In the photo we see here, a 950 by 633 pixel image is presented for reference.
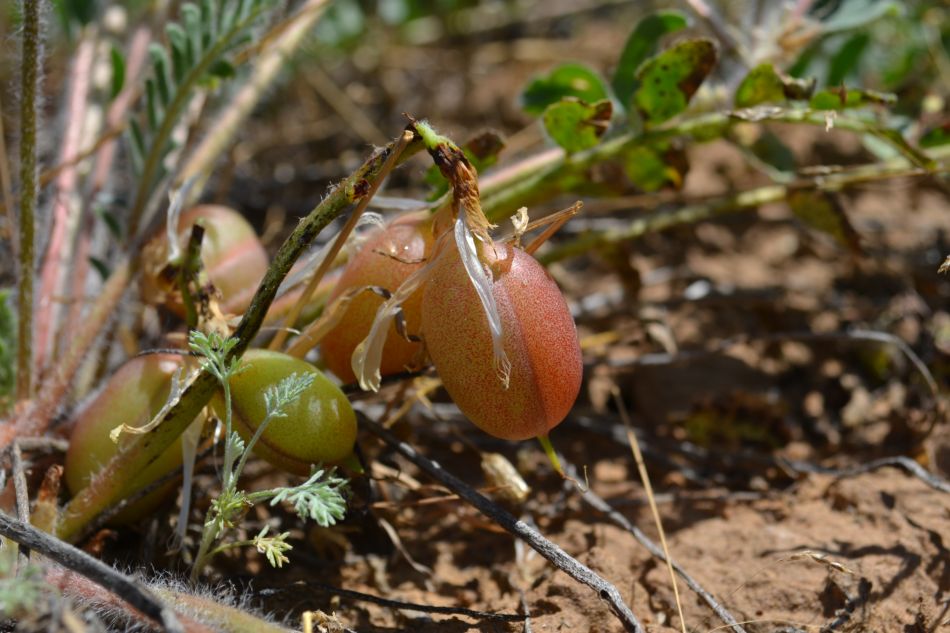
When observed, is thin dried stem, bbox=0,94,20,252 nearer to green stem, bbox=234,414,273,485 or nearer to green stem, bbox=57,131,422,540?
green stem, bbox=57,131,422,540

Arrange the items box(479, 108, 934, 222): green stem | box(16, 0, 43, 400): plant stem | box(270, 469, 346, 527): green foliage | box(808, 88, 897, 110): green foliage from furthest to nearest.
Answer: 1. box(479, 108, 934, 222): green stem
2. box(808, 88, 897, 110): green foliage
3. box(16, 0, 43, 400): plant stem
4. box(270, 469, 346, 527): green foliage

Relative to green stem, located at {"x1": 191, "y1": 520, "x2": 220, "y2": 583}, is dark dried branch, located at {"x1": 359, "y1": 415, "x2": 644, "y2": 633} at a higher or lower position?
lower

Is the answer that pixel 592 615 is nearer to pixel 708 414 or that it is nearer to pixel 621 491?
pixel 621 491

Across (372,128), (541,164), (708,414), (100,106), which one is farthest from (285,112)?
(708,414)

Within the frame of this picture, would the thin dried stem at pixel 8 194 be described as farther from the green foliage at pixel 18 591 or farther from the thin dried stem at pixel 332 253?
the green foliage at pixel 18 591

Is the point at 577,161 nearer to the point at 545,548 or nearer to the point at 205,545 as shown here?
the point at 545,548

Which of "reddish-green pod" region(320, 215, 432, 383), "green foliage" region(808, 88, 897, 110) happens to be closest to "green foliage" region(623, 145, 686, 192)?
"green foliage" region(808, 88, 897, 110)

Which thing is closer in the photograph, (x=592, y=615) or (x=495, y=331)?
(x=495, y=331)
